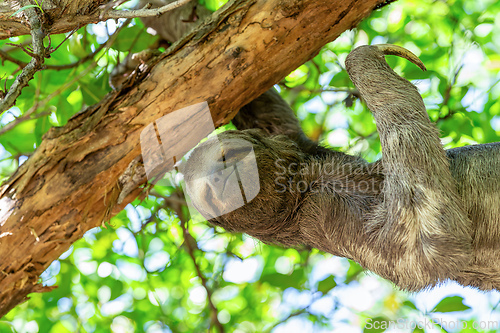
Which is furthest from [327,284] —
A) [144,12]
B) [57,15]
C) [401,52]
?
[57,15]

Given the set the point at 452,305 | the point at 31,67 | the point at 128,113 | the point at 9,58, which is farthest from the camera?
the point at 9,58

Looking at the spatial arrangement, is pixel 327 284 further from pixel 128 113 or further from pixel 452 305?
pixel 128 113

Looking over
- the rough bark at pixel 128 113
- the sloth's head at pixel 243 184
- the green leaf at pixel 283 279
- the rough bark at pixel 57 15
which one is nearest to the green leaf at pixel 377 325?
the green leaf at pixel 283 279

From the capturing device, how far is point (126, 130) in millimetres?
3873

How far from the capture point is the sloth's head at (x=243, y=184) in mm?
3801

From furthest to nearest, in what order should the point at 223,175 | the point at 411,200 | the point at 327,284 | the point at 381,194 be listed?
1. the point at 327,284
2. the point at 381,194
3. the point at 223,175
4. the point at 411,200

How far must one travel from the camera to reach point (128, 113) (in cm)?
385

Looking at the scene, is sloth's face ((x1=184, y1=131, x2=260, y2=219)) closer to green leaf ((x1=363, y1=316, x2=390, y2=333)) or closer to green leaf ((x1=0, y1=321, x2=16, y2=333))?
green leaf ((x1=363, y1=316, x2=390, y2=333))

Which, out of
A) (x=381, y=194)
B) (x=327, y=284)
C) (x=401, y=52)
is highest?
(x=401, y=52)

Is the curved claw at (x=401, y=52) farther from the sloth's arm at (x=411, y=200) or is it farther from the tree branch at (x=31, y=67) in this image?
the tree branch at (x=31, y=67)

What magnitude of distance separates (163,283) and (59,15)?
4.17 metres

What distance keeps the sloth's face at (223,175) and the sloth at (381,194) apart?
11mm

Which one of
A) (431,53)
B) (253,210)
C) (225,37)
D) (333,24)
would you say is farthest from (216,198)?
(431,53)

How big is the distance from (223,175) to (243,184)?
9.1 inches
